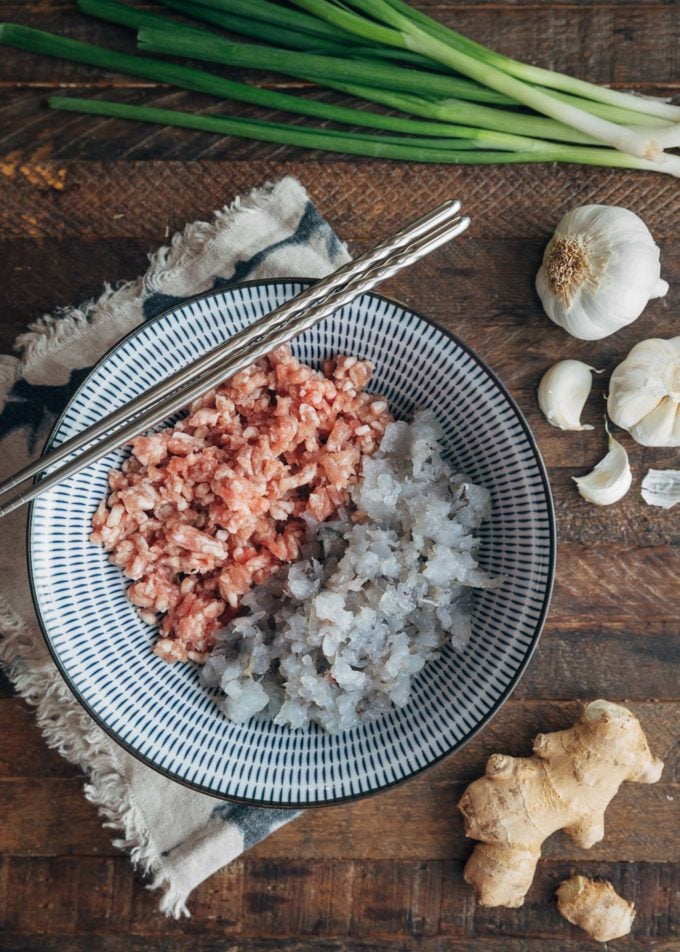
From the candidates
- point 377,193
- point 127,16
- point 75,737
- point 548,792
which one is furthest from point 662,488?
point 127,16

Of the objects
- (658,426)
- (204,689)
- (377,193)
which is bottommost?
(204,689)

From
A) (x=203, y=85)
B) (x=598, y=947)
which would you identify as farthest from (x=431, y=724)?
(x=203, y=85)

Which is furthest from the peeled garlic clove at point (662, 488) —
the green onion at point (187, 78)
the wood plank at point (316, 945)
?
the wood plank at point (316, 945)

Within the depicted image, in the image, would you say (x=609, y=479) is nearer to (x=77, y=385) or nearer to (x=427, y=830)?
(x=427, y=830)

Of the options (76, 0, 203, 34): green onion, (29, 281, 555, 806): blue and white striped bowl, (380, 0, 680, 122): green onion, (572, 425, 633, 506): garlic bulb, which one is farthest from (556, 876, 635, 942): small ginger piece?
(76, 0, 203, 34): green onion

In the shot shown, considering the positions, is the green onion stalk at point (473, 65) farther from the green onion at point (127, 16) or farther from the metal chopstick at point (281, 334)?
the metal chopstick at point (281, 334)

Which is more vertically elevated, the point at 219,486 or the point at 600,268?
the point at 600,268
